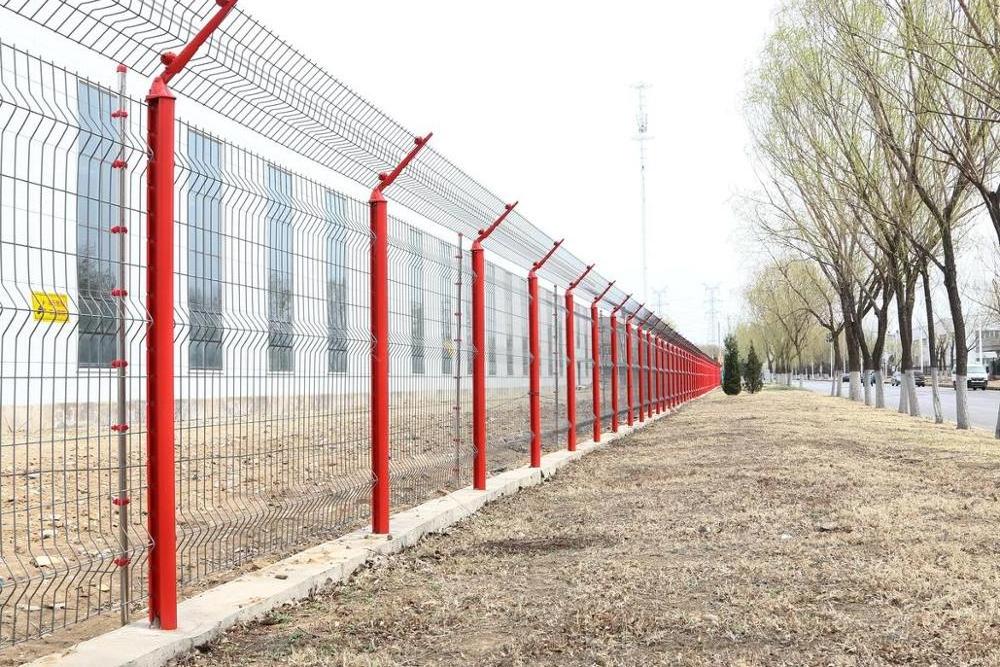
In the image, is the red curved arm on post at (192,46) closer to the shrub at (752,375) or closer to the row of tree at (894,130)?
the row of tree at (894,130)

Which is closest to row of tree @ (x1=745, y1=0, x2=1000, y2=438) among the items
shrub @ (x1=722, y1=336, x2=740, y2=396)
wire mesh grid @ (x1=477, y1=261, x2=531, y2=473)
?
wire mesh grid @ (x1=477, y1=261, x2=531, y2=473)

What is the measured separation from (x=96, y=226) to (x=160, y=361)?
0.54 meters

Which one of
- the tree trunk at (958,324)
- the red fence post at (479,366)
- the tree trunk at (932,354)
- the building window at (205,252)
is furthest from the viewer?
the tree trunk at (932,354)

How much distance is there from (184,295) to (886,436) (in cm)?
1273

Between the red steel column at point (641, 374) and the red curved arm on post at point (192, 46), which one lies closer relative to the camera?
the red curved arm on post at point (192, 46)

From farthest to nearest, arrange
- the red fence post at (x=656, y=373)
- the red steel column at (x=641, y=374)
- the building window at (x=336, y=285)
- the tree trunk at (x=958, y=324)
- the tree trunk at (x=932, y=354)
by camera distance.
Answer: the red fence post at (x=656, y=373), the tree trunk at (x=932, y=354), the red steel column at (x=641, y=374), the tree trunk at (x=958, y=324), the building window at (x=336, y=285)

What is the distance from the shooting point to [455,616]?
446 centimetres

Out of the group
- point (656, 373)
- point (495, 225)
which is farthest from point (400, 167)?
A: point (656, 373)

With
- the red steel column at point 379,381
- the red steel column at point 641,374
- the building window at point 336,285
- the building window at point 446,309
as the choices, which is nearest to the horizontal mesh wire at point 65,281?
the building window at point 336,285

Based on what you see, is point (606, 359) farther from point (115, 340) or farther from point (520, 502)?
point (115, 340)

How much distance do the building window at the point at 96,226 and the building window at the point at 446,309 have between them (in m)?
4.03

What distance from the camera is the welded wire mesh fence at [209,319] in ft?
10.6

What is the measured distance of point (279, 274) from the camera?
4.79 meters

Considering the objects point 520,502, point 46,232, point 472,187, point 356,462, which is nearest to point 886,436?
point 520,502
